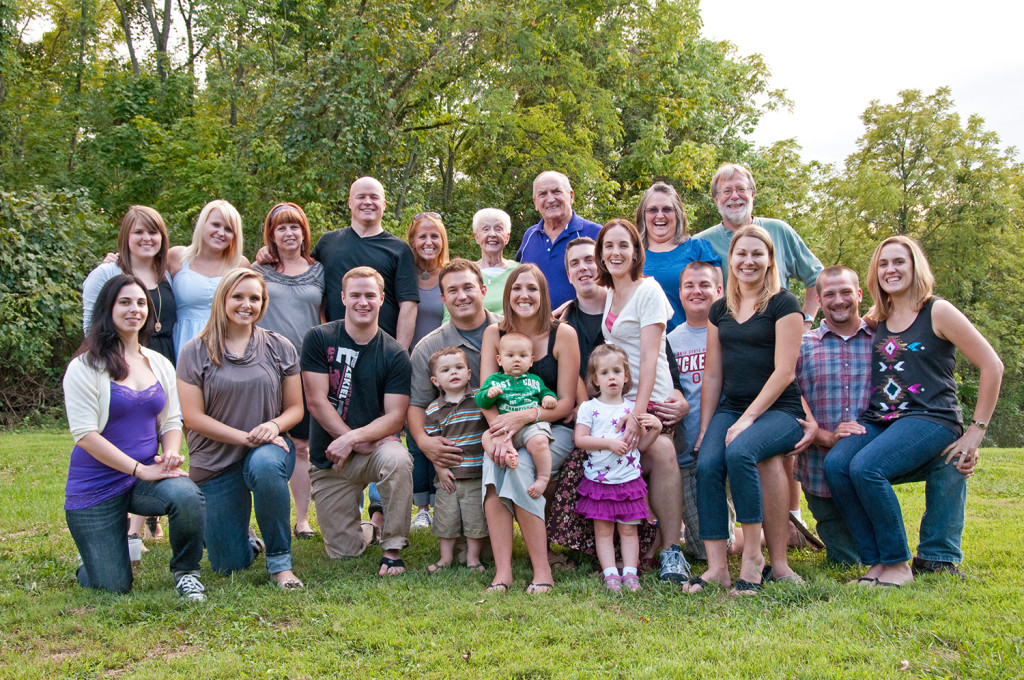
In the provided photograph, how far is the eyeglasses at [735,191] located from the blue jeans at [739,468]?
185 centimetres

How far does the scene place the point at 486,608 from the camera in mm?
3916

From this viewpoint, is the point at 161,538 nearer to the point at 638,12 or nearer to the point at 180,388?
the point at 180,388

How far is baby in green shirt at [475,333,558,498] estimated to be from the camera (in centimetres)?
448

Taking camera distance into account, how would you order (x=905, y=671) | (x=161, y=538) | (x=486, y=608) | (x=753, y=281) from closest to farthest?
(x=905, y=671)
(x=486, y=608)
(x=753, y=281)
(x=161, y=538)

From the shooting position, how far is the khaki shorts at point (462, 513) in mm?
4709

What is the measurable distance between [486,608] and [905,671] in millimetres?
1866

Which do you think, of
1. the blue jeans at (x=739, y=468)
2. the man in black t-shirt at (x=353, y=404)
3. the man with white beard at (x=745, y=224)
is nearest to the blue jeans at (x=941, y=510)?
the blue jeans at (x=739, y=468)

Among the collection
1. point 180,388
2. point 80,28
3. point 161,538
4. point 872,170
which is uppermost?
point 80,28

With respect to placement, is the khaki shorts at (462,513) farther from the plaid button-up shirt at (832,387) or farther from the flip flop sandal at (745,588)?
the plaid button-up shirt at (832,387)

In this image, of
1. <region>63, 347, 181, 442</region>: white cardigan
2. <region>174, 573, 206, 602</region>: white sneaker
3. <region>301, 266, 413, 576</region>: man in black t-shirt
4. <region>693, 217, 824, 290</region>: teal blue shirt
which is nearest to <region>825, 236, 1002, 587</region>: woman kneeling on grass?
<region>693, 217, 824, 290</region>: teal blue shirt

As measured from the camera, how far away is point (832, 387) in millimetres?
4684

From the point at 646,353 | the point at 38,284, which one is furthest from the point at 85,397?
the point at 38,284

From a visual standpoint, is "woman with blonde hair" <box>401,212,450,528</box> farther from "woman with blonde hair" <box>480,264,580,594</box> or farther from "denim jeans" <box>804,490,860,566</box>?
"denim jeans" <box>804,490,860,566</box>

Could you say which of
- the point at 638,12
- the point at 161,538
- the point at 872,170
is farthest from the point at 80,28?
the point at 872,170
